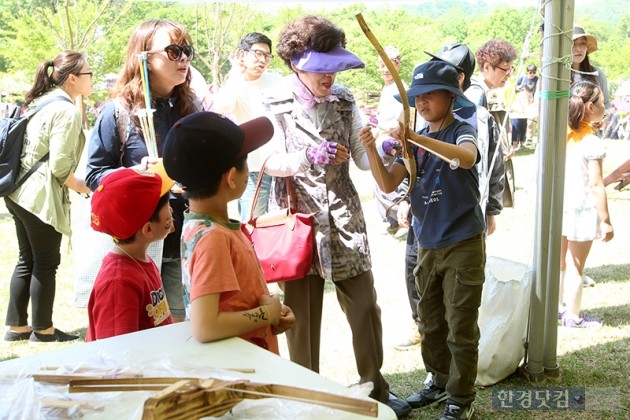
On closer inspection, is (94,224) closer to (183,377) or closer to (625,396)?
(183,377)

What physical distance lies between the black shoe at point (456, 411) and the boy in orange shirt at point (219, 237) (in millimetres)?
1339

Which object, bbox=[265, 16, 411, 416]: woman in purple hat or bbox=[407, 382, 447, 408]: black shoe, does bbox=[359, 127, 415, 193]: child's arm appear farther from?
bbox=[407, 382, 447, 408]: black shoe

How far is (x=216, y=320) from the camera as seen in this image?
5.09 feet

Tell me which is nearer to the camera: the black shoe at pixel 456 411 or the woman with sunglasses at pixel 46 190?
the black shoe at pixel 456 411

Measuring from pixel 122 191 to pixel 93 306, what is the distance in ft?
1.07

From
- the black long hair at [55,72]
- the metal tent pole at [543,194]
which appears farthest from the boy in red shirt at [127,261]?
the black long hair at [55,72]

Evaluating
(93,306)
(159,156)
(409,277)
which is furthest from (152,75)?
(409,277)

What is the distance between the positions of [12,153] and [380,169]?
2.47 metres

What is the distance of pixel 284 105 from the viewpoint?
9.62 feet

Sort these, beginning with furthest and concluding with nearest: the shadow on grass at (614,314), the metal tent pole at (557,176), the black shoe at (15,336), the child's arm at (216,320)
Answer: the black shoe at (15,336) < the shadow on grass at (614,314) < the metal tent pole at (557,176) < the child's arm at (216,320)

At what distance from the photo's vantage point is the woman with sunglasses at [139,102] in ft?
9.07

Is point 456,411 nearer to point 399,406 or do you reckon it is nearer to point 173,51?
point 399,406

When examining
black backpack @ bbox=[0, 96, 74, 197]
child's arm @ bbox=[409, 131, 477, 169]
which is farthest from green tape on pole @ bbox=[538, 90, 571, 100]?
black backpack @ bbox=[0, 96, 74, 197]

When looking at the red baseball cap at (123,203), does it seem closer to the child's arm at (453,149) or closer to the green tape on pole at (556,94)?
the child's arm at (453,149)
